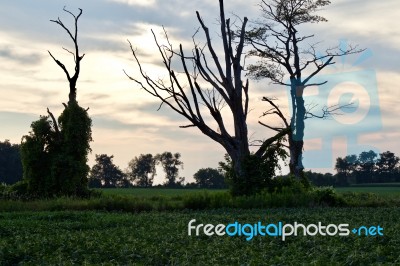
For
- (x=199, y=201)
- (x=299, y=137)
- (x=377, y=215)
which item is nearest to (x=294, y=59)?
(x=299, y=137)

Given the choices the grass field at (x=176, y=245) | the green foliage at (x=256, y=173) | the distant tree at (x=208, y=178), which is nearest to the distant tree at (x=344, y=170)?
the distant tree at (x=208, y=178)

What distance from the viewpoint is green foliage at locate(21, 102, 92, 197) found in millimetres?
32812

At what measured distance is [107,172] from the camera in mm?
91875

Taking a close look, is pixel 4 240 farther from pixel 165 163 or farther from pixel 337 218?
pixel 165 163

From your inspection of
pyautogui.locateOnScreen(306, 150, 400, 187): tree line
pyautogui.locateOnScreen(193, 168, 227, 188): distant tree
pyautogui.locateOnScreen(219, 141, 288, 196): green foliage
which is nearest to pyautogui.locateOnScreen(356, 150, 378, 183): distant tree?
pyautogui.locateOnScreen(306, 150, 400, 187): tree line

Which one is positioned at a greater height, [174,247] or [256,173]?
[256,173]

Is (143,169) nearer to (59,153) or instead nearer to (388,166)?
(388,166)

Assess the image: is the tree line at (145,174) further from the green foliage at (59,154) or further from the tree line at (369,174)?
the green foliage at (59,154)

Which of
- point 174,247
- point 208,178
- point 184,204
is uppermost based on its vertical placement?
point 208,178

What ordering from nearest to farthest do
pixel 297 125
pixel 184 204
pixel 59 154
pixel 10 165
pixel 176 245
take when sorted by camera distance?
pixel 176 245, pixel 184 204, pixel 59 154, pixel 297 125, pixel 10 165

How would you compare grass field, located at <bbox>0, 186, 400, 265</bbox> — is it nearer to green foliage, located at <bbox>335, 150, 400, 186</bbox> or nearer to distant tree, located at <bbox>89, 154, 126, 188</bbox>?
A: green foliage, located at <bbox>335, 150, 400, 186</bbox>

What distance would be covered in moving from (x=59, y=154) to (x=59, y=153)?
26 cm

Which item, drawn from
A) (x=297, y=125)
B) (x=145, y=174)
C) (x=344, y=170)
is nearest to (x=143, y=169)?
(x=145, y=174)

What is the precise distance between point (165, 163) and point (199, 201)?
221 ft
